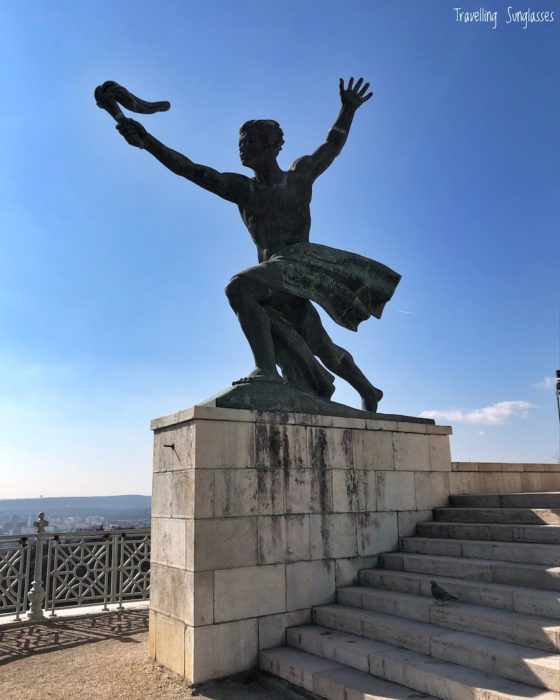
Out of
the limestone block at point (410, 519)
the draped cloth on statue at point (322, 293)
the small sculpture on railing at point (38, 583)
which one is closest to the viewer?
the limestone block at point (410, 519)

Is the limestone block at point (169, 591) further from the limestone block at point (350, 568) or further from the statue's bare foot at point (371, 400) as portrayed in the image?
the statue's bare foot at point (371, 400)

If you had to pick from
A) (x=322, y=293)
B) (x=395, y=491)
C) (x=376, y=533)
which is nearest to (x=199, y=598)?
(x=376, y=533)

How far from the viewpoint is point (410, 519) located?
702cm

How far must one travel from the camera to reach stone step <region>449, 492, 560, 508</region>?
21.2 feet

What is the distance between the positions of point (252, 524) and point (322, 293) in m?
3.00

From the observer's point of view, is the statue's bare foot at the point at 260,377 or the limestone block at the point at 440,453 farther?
the limestone block at the point at 440,453

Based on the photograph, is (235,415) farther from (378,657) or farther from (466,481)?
(466,481)

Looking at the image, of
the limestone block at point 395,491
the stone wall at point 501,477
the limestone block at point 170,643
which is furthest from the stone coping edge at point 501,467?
the limestone block at point 170,643

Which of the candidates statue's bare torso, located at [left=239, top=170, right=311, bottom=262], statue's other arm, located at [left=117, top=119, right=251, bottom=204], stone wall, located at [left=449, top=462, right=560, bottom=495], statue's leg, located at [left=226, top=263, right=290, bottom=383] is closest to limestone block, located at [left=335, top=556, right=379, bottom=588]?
stone wall, located at [left=449, top=462, right=560, bottom=495]

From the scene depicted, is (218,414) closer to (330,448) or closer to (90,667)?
(330,448)

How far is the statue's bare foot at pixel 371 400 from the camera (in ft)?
25.6

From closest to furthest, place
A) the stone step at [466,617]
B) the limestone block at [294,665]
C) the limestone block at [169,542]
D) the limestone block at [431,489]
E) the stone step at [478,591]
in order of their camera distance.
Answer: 1. the stone step at [466,617]
2. the stone step at [478,591]
3. the limestone block at [294,665]
4. the limestone block at [169,542]
5. the limestone block at [431,489]

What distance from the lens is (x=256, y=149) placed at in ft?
24.0

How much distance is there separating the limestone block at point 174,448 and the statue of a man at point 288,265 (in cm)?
139
